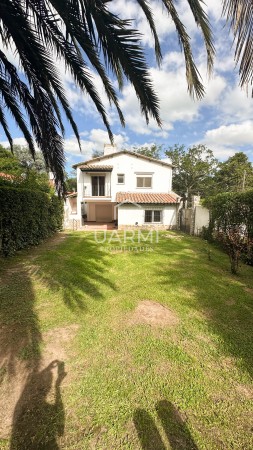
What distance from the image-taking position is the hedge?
814cm

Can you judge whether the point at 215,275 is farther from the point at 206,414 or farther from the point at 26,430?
the point at 26,430

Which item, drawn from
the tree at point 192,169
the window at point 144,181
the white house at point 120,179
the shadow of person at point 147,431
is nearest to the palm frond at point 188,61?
the shadow of person at point 147,431

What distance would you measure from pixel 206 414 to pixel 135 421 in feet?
2.83

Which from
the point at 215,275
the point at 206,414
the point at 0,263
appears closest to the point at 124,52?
the point at 206,414

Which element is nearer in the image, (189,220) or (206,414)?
(206,414)

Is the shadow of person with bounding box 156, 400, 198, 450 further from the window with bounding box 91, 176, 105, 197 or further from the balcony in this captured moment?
the window with bounding box 91, 176, 105, 197

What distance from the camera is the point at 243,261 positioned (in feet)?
29.0

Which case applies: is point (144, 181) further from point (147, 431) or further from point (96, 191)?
point (147, 431)

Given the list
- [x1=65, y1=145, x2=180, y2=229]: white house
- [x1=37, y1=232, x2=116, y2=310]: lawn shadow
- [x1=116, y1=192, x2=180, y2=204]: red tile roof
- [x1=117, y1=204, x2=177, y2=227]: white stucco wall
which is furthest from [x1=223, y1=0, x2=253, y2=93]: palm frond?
[x1=65, y1=145, x2=180, y2=229]: white house

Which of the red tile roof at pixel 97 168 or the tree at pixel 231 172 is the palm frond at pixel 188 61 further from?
the tree at pixel 231 172

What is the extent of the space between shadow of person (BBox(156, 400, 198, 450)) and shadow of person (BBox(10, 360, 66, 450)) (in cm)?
115

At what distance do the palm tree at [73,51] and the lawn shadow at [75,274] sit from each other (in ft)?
9.29

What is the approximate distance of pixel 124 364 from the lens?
307 centimetres

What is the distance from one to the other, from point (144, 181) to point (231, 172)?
28996mm
